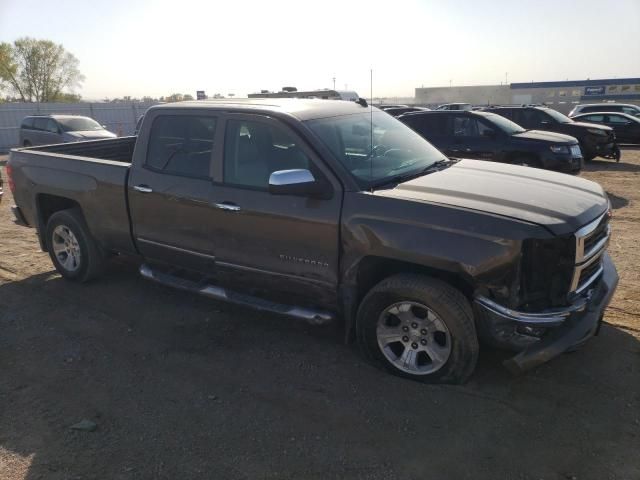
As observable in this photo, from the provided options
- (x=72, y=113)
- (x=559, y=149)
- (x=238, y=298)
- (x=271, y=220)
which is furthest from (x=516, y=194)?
(x=72, y=113)

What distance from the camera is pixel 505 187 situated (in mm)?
3674

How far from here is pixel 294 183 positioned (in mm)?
3469

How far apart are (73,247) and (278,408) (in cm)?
341

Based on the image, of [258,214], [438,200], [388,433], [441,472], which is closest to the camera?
[441,472]

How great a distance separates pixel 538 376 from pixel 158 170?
3.51 m

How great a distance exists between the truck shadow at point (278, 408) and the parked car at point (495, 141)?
6865 mm

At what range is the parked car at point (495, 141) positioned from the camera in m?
10.2

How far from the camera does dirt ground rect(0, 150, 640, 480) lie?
2828mm

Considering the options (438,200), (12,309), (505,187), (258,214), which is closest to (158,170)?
(258,214)

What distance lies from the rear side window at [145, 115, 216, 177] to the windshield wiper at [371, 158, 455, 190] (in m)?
1.47

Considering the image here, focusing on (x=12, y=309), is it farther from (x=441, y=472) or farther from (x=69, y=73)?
(x=69, y=73)

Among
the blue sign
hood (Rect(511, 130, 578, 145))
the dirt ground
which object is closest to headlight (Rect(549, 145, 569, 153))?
hood (Rect(511, 130, 578, 145))

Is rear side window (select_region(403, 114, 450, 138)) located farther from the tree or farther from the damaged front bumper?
the tree

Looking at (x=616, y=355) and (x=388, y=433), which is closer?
(x=388, y=433)
